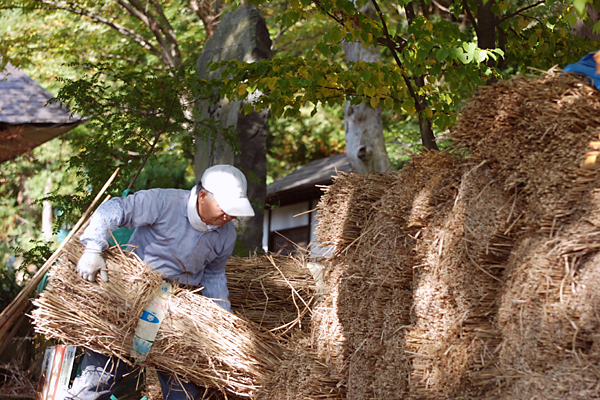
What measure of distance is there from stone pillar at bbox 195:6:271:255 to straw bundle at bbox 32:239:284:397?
123 inches

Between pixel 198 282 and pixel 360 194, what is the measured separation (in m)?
1.26

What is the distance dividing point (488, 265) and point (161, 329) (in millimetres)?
1815

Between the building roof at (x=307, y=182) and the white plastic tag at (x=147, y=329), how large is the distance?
7.33m

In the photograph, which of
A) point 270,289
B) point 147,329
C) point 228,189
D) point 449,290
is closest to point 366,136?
point 270,289

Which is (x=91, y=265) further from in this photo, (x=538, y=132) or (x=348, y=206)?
(x=538, y=132)

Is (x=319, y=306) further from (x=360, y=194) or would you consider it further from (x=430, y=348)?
(x=430, y=348)

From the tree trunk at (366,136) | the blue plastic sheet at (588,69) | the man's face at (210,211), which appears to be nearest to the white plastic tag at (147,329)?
the man's face at (210,211)

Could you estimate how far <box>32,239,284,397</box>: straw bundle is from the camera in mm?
3018

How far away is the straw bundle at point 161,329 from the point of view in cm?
302

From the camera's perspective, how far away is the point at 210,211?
130 inches

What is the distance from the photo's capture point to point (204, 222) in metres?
3.37

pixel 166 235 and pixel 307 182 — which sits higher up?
pixel 307 182

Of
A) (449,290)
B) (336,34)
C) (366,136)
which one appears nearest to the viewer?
(449,290)

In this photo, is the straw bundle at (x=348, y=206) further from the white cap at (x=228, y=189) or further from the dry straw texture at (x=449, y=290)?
the white cap at (x=228, y=189)
